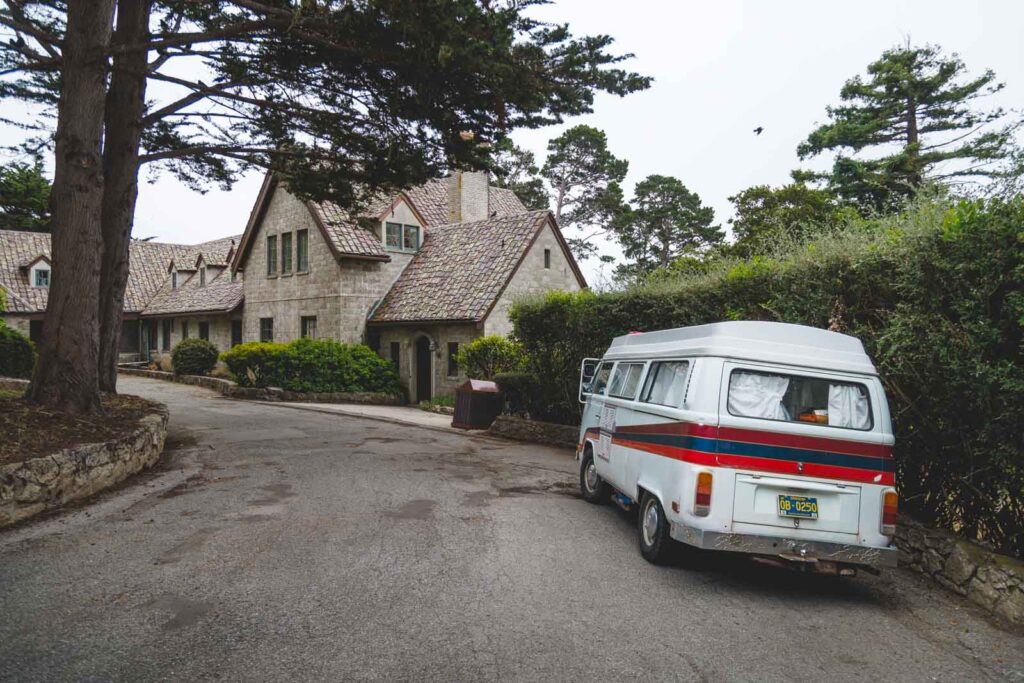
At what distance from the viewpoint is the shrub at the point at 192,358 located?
112ft

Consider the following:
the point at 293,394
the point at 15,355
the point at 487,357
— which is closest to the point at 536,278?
the point at 487,357

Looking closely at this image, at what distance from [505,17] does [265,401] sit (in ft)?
63.1

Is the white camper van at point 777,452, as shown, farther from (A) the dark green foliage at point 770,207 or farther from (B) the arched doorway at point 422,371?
(A) the dark green foliage at point 770,207

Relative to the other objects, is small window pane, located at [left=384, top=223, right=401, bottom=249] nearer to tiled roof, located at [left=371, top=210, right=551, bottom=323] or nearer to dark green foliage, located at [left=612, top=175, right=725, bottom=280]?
tiled roof, located at [left=371, top=210, right=551, bottom=323]

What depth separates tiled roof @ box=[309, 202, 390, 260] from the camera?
96.9 ft

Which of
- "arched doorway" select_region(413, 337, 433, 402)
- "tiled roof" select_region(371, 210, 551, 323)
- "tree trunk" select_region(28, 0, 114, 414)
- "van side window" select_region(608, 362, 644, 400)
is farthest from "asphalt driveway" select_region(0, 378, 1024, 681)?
"arched doorway" select_region(413, 337, 433, 402)

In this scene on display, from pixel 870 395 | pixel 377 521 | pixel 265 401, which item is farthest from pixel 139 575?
pixel 265 401

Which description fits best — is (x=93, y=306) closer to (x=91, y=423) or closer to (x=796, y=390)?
(x=91, y=423)

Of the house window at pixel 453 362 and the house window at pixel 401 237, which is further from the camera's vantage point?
the house window at pixel 401 237

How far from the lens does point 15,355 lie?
2616cm

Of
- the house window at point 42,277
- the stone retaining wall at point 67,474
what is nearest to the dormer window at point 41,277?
the house window at point 42,277

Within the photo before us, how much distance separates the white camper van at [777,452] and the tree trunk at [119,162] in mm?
13294

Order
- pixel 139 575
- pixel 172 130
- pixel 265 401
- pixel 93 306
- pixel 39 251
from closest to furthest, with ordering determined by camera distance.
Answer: pixel 139 575, pixel 93 306, pixel 172 130, pixel 265 401, pixel 39 251

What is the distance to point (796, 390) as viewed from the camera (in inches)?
255
